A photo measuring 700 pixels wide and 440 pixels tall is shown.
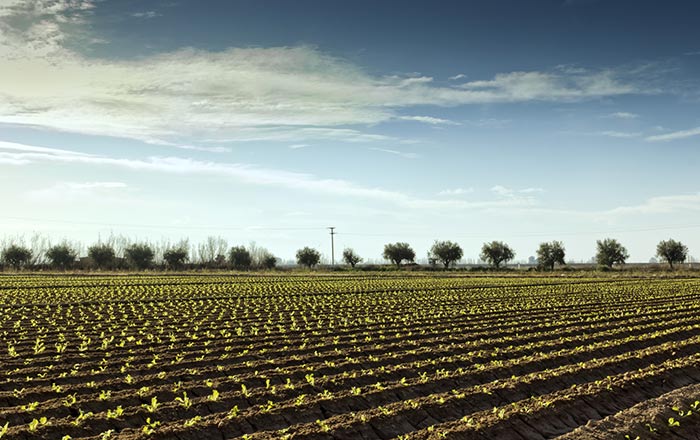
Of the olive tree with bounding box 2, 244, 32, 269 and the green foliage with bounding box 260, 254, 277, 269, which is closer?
the olive tree with bounding box 2, 244, 32, 269

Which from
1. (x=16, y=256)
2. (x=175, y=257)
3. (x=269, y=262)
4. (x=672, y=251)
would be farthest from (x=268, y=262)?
(x=672, y=251)

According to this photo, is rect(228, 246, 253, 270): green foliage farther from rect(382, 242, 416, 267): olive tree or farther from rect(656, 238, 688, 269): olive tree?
rect(656, 238, 688, 269): olive tree

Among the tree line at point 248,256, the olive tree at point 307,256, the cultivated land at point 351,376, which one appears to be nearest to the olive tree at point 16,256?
the tree line at point 248,256

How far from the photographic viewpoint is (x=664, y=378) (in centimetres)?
1094

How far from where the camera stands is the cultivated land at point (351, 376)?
26.0 feet

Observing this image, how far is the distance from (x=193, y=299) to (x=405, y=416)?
22.5 metres

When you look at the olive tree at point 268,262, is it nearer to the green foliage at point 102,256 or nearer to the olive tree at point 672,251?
the green foliage at point 102,256

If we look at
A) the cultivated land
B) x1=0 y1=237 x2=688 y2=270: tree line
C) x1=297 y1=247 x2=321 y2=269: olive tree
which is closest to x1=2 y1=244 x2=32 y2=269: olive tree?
x1=0 y1=237 x2=688 y2=270: tree line

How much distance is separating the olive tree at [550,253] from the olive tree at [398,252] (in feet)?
67.0

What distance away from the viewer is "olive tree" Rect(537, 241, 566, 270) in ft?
286

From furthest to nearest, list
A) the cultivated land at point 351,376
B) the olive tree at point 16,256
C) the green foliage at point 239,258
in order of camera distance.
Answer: the green foliage at point 239,258 → the olive tree at point 16,256 → the cultivated land at point 351,376

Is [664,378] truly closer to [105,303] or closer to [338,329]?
[338,329]

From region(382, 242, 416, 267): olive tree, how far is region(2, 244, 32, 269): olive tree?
5266 centimetres

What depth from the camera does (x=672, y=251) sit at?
277ft
